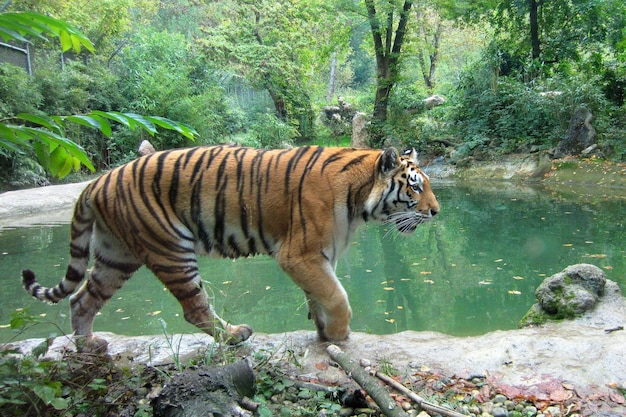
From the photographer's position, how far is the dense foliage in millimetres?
17797

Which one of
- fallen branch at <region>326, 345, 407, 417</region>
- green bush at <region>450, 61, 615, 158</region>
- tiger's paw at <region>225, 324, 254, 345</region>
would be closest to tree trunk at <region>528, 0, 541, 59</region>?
green bush at <region>450, 61, 615, 158</region>

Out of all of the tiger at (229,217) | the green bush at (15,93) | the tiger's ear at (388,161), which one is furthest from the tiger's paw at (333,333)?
the green bush at (15,93)

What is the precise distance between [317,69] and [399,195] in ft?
86.4

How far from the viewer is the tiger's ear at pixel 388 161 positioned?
379 centimetres

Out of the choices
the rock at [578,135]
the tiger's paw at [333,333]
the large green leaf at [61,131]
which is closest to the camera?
the large green leaf at [61,131]

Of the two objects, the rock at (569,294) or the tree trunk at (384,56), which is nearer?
the rock at (569,294)

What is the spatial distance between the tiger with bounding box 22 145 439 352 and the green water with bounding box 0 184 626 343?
37 centimetres

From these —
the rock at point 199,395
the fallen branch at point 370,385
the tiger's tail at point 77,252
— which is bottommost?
the fallen branch at point 370,385

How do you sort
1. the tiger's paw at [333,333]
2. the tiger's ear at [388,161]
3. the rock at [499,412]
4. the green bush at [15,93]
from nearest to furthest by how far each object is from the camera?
1. the rock at [499,412]
2. the tiger's ear at [388,161]
3. the tiger's paw at [333,333]
4. the green bush at [15,93]

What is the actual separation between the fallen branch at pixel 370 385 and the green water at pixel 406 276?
815mm

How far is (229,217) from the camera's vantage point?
378cm

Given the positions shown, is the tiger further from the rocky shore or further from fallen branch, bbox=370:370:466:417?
fallen branch, bbox=370:370:466:417

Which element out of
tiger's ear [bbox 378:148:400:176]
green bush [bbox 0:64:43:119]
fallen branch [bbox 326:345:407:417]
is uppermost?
green bush [bbox 0:64:43:119]

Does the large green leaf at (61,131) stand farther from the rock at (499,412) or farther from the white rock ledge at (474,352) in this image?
the rock at (499,412)
